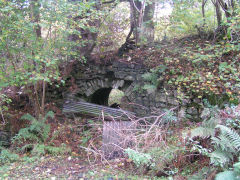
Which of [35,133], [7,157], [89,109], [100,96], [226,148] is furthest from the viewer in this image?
[100,96]

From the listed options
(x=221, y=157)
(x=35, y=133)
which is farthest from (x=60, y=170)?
(x=221, y=157)

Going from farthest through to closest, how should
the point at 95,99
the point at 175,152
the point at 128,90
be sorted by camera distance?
the point at 95,99 < the point at 128,90 < the point at 175,152

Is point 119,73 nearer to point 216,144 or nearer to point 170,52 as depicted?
point 170,52

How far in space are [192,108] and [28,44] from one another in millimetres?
5185

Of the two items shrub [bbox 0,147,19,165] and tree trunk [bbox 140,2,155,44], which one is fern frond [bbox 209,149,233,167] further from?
tree trunk [bbox 140,2,155,44]

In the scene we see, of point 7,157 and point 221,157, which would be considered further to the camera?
point 7,157

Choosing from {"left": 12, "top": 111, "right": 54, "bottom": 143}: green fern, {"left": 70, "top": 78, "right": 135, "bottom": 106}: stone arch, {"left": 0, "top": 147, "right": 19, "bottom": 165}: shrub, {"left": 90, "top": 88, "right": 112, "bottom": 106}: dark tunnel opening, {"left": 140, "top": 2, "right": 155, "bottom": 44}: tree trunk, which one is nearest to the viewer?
{"left": 0, "top": 147, "right": 19, "bottom": 165}: shrub

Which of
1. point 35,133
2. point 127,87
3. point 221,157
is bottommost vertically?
point 35,133

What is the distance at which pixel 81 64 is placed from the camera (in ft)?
28.8

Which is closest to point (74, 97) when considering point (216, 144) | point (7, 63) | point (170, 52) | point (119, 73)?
point (119, 73)

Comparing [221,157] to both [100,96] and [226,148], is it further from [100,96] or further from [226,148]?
[100,96]

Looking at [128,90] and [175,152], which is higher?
[128,90]

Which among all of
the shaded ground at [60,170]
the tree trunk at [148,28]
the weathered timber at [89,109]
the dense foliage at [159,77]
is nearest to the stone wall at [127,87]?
the dense foliage at [159,77]

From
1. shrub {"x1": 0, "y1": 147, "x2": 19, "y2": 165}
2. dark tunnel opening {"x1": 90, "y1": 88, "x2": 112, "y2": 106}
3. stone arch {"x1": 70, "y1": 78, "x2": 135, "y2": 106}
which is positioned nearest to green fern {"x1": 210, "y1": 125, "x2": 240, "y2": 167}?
stone arch {"x1": 70, "y1": 78, "x2": 135, "y2": 106}
